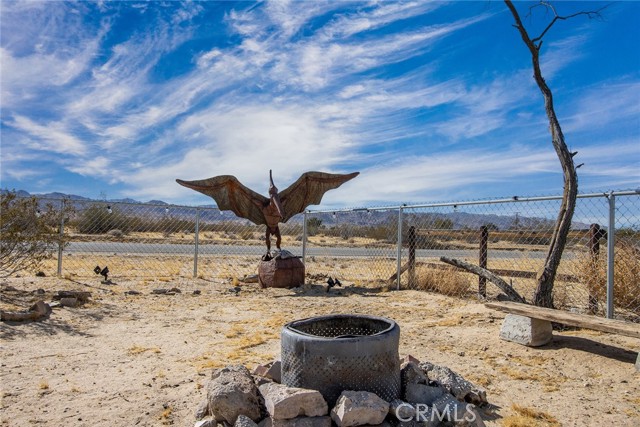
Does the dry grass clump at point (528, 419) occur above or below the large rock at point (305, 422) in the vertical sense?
below

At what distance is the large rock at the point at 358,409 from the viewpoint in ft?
9.01

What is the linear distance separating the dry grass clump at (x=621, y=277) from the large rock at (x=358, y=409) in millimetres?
5121

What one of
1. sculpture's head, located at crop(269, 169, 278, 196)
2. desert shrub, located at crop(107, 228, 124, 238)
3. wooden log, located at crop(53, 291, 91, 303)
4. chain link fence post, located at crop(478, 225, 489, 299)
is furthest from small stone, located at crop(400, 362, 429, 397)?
desert shrub, located at crop(107, 228, 124, 238)

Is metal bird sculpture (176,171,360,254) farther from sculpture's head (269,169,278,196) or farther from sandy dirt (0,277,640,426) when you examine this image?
sandy dirt (0,277,640,426)

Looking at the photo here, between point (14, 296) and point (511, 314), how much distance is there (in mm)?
7714

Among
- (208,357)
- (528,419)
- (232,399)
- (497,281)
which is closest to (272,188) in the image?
(497,281)

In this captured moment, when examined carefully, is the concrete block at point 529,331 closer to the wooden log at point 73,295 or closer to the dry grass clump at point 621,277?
the dry grass clump at point 621,277

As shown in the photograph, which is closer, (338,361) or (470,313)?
(338,361)

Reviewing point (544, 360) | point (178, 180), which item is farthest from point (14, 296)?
point (544, 360)

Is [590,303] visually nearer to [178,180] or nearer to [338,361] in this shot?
[338,361]

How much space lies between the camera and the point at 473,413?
2.90 meters

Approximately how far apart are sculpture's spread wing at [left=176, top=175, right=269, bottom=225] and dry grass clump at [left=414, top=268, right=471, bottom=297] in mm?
4007

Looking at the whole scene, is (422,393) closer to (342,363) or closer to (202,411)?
(342,363)

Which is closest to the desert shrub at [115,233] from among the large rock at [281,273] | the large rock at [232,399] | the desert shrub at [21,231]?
the desert shrub at [21,231]
